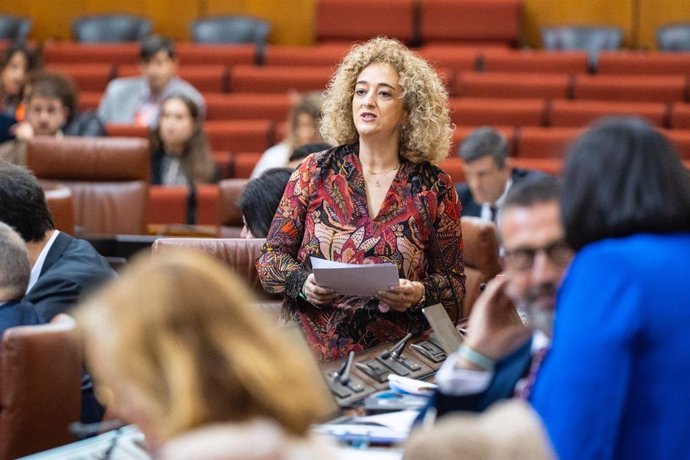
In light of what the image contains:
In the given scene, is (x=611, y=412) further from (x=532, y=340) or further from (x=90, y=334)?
(x=90, y=334)

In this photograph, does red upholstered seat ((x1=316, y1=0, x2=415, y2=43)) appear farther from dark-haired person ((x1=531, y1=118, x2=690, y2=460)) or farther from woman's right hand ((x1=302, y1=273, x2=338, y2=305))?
dark-haired person ((x1=531, y1=118, x2=690, y2=460))

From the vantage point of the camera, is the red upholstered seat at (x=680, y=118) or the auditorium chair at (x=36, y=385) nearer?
the auditorium chair at (x=36, y=385)

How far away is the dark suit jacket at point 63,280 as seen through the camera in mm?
2682

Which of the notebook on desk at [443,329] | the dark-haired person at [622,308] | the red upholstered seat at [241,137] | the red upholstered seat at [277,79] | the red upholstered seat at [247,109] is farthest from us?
the red upholstered seat at [277,79]

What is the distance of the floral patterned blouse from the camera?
2656 millimetres

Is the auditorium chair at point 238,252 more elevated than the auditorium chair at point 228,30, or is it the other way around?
the auditorium chair at point 228,30

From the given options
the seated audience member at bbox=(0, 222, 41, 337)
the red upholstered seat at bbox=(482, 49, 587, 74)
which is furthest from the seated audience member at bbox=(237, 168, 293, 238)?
the red upholstered seat at bbox=(482, 49, 587, 74)

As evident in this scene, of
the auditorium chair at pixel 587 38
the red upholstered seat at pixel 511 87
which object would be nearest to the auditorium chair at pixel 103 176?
the red upholstered seat at pixel 511 87

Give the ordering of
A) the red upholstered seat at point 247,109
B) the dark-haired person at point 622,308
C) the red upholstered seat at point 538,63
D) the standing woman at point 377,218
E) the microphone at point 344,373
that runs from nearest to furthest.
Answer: the dark-haired person at point 622,308 → the microphone at point 344,373 → the standing woman at point 377,218 → the red upholstered seat at point 247,109 → the red upholstered seat at point 538,63

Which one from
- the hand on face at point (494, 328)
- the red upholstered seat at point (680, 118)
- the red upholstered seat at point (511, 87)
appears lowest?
the red upholstered seat at point (680, 118)

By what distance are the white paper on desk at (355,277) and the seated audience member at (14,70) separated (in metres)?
4.48

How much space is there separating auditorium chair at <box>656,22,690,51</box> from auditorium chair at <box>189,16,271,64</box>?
286cm

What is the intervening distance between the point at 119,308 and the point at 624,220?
72 centimetres

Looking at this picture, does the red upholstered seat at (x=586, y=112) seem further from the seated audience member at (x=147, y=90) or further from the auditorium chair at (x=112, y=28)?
the auditorium chair at (x=112, y=28)
